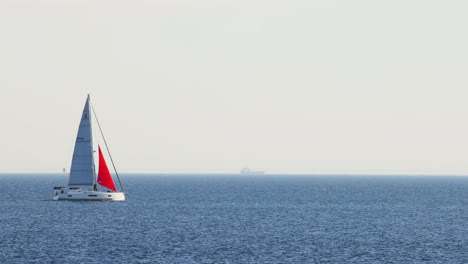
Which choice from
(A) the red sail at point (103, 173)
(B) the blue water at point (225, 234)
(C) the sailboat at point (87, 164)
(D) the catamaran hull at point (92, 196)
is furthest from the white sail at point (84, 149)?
(B) the blue water at point (225, 234)

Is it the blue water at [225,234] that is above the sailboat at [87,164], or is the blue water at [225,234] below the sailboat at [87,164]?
below

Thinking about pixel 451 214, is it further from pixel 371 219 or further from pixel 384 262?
pixel 384 262

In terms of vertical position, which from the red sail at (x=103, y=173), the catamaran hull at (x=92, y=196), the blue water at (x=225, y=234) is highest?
the red sail at (x=103, y=173)

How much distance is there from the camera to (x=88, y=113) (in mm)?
120875

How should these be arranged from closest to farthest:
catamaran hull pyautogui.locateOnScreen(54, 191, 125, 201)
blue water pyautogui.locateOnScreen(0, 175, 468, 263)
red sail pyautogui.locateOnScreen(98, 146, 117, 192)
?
blue water pyautogui.locateOnScreen(0, 175, 468, 263) → red sail pyautogui.locateOnScreen(98, 146, 117, 192) → catamaran hull pyautogui.locateOnScreen(54, 191, 125, 201)

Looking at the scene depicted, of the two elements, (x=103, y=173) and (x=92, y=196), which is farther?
(x=92, y=196)

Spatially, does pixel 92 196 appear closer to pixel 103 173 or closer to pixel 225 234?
pixel 103 173

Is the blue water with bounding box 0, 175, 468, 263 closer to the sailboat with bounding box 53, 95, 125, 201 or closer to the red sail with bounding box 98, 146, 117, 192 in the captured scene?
the sailboat with bounding box 53, 95, 125, 201

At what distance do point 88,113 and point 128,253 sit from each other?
53.8 m

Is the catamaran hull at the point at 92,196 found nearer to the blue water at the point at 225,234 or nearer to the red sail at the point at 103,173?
the blue water at the point at 225,234

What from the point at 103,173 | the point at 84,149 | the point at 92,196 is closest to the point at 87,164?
the point at 84,149

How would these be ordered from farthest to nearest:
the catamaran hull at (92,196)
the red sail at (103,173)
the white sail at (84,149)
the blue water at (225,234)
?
the catamaran hull at (92,196)
the red sail at (103,173)
the white sail at (84,149)
the blue water at (225,234)

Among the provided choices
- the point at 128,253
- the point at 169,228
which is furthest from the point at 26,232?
the point at 128,253

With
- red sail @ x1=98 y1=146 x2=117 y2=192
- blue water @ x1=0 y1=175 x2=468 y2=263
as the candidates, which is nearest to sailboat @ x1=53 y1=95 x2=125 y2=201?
red sail @ x1=98 y1=146 x2=117 y2=192
